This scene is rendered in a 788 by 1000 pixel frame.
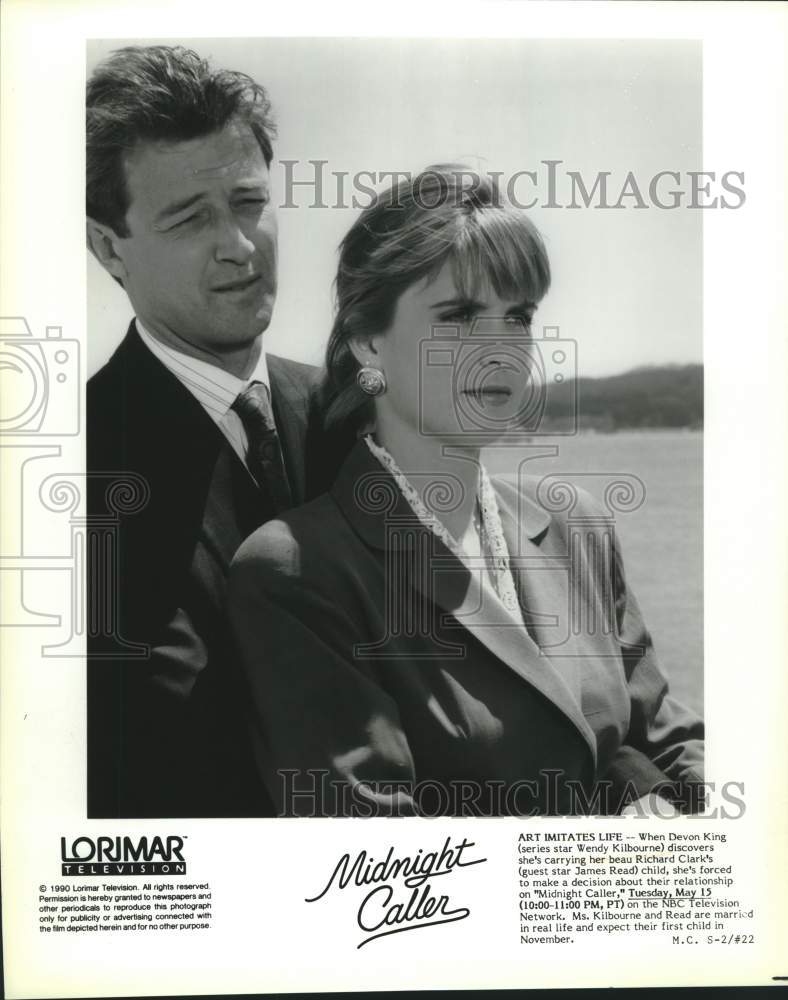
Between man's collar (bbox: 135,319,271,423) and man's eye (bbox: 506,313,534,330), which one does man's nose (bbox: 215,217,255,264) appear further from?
man's eye (bbox: 506,313,534,330)

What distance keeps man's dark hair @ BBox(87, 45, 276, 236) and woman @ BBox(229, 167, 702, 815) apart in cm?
37

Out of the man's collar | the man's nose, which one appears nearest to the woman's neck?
the man's collar

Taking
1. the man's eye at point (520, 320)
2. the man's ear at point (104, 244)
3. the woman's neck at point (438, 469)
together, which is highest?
the man's ear at point (104, 244)

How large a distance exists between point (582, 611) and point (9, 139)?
1.69 m

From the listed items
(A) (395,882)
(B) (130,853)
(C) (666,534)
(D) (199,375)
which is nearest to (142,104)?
(D) (199,375)

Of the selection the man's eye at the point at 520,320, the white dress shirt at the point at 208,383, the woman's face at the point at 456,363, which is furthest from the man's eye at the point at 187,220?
the man's eye at the point at 520,320

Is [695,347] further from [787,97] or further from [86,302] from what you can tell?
[86,302]

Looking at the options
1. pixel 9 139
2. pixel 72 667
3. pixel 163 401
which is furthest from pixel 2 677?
pixel 9 139

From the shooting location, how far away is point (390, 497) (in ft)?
8.29

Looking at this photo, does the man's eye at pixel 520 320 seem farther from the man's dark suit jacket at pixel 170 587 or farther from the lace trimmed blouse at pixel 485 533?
the man's dark suit jacket at pixel 170 587

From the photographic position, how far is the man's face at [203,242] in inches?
97.8

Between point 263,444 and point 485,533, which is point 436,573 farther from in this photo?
point 263,444

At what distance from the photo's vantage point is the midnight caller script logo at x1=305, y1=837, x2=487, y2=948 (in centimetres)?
254

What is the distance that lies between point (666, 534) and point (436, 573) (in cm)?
55
